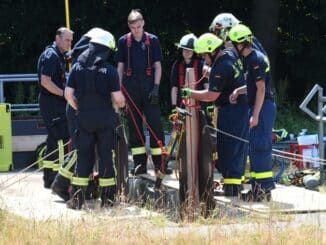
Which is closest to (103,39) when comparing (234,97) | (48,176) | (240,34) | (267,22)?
(240,34)

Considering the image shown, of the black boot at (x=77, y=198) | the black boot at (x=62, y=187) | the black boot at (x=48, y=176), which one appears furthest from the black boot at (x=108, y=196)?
the black boot at (x=48, y=176)

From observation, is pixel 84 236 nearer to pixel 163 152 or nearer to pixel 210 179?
pixel 210 179

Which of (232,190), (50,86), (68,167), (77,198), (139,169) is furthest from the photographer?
(139,169)

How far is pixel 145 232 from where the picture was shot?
7.46m

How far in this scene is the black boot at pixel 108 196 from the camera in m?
9.02

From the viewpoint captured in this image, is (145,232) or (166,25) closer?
(145,232)

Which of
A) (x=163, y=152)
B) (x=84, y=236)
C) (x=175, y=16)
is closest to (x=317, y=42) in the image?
(x=175, y=16)

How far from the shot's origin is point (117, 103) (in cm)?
886

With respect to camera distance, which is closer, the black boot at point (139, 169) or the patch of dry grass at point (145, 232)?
the patch of dry grass at point (145, 232)

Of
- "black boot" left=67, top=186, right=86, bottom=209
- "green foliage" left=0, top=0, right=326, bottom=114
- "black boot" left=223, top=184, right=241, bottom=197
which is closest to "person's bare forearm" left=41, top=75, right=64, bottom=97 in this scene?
"black boot" left=67, top=186, right=86, bottom=209

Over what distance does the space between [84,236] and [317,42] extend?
44.8 ft

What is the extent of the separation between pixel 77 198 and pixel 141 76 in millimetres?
2212

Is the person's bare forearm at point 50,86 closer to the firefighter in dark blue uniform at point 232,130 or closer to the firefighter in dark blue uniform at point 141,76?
the firefighter in dark blue uniform at point 141,76

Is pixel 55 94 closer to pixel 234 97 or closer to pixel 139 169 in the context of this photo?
pixel 139 169
